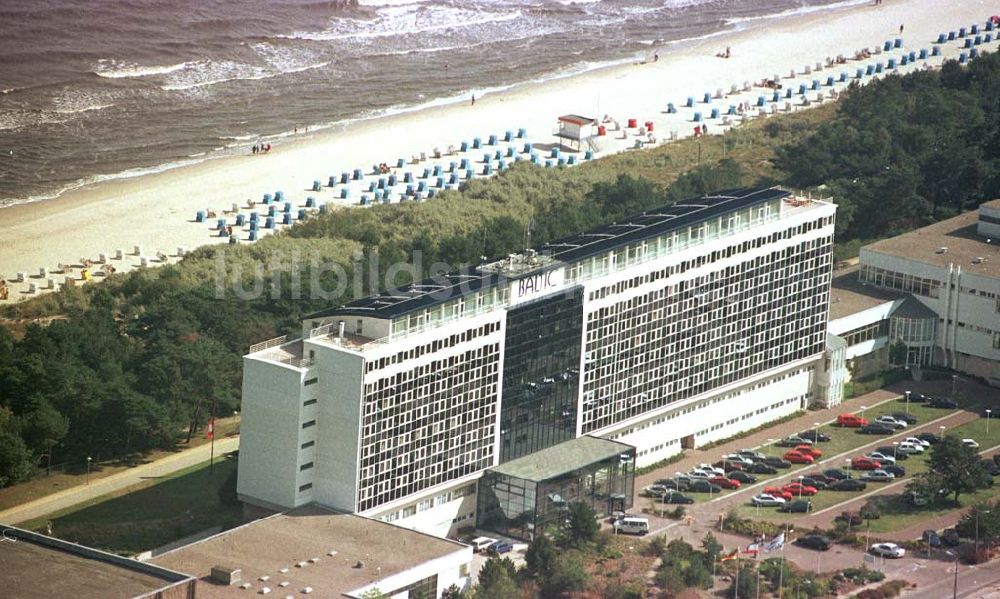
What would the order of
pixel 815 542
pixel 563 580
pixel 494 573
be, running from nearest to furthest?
pixel 494 573
pixel 563 580
pixel 815 542

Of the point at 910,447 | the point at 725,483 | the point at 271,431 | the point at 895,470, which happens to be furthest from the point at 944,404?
the point at 271,431

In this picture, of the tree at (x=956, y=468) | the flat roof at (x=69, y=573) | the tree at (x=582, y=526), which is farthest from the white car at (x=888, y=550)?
the flat roof at (x=69, y=573)

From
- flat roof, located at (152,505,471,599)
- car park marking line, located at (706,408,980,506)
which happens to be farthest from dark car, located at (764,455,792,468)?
flat roof, located at (152,505,471,599)

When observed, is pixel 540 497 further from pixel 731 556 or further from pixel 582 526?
pixel 731 556

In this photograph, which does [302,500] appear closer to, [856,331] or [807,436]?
[807,436]

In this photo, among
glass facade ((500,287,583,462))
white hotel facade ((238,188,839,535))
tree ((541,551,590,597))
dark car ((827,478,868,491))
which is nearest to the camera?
tree ((541,551,590,597))

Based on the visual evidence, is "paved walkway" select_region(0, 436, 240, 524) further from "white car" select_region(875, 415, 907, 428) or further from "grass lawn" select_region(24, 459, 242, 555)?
"white car" select_region(875, 415, 907, 428)

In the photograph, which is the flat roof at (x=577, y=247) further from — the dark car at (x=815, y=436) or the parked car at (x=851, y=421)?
the dark car at (x=815, y=436)
